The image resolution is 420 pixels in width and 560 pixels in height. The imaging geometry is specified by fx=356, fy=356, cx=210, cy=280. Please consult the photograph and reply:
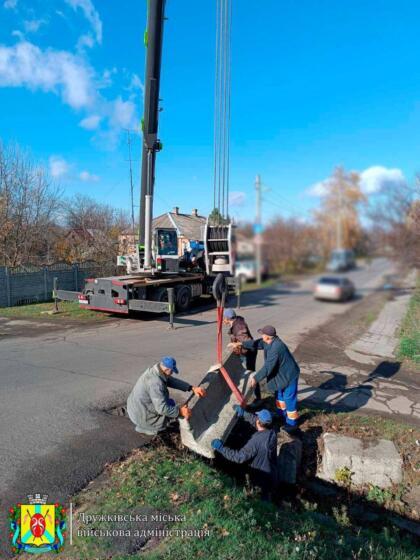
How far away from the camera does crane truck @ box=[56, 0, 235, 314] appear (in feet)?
34.4

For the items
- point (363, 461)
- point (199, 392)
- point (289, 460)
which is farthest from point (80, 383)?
point (363, 461)

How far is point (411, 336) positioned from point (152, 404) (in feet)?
27.8

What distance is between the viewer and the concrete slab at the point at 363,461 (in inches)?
173

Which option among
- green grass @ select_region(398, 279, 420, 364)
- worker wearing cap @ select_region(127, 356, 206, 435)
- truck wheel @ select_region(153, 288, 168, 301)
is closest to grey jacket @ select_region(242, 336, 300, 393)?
worker wearing cap @ select_region(127, 356, 206, 435)

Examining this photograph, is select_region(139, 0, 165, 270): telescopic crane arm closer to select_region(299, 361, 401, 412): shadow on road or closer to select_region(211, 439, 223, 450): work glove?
select_region(299, 361, 401, 412): shadow on road

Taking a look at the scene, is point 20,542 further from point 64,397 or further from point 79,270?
point 79,270

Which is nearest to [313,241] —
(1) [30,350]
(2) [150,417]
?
(2) [150,417]

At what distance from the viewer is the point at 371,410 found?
5918mm

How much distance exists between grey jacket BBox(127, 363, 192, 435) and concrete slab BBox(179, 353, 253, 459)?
0.27 meters

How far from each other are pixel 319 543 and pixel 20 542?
2347 mm

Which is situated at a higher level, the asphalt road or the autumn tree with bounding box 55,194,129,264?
the autumn tree with bounding box 55,194,129,264

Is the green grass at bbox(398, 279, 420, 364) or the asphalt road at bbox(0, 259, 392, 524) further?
the green grass at bbox(398, 279, 420, 364)

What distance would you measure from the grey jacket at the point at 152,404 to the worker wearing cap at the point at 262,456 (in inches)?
27.9

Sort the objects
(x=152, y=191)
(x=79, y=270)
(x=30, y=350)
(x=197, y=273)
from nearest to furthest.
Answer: (x=30, y=350), (x=152, y=191), (x=197, y=273), (x=79, y=270)
